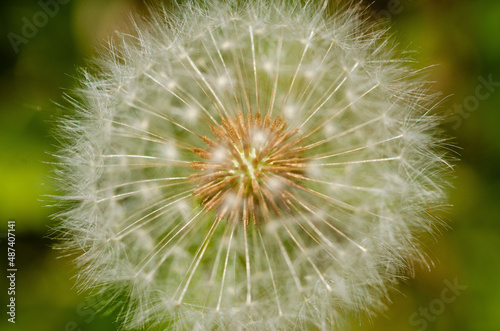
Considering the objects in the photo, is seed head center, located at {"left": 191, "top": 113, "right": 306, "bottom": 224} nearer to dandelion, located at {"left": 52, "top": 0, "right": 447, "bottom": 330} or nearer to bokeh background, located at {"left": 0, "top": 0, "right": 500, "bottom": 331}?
dandelion, located at {"left": 52, "top": 0, "right": 447, "bottom": 330}

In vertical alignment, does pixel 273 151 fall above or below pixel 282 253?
above

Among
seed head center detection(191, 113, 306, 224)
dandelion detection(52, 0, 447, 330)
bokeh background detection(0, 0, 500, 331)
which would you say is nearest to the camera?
dandelion detection(52, 0, 447, 330)

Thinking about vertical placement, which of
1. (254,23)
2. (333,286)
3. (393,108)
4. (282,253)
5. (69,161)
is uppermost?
(254,23)

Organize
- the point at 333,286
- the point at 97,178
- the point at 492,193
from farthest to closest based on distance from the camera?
1. the point at 492,193
2. the point at 97,178
3. the point at 333,286

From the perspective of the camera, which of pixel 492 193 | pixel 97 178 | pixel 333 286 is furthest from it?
pixel 492 193

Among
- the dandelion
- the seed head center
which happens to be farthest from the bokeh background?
the seed head center

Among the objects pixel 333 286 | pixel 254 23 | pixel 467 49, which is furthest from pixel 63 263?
pixel 467 49

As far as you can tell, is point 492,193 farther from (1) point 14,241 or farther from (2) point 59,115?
(1) point 14,241
